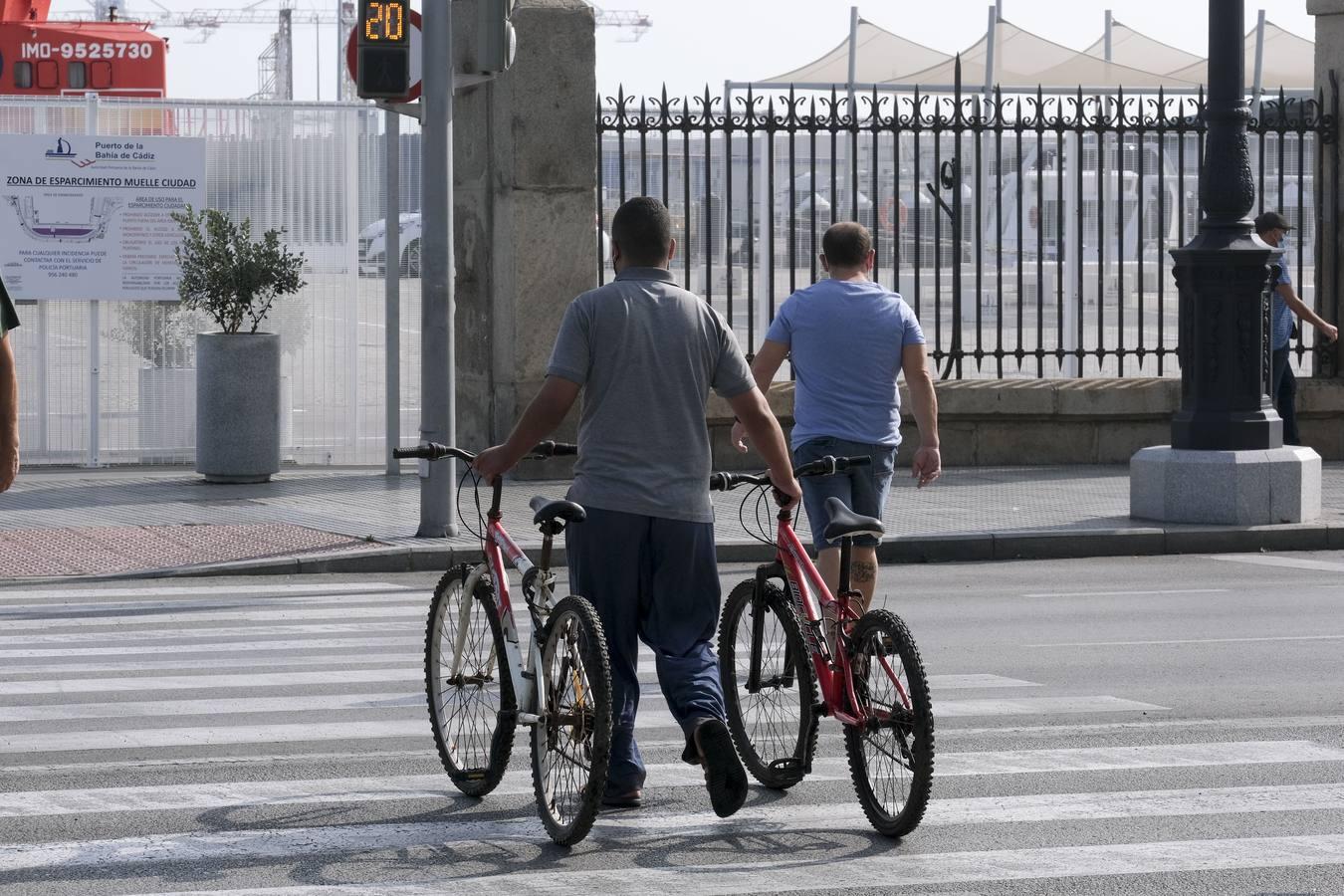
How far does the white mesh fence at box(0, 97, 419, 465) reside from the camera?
16.5 m

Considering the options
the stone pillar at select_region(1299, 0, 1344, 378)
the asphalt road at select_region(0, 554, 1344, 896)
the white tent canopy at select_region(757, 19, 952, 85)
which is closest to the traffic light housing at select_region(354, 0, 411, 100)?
the asphalt road at select_region(0, 554, 1344, 896)


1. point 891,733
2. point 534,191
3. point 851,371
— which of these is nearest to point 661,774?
point 891,733

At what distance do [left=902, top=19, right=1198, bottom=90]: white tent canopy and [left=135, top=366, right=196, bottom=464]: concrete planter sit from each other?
15.7m

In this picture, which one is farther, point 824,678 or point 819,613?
point 819,613

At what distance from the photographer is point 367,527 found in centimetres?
1336

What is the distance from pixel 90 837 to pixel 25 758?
1217mm

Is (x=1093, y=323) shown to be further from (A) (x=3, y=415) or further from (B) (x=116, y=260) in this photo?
(A) (x=3, y=415)

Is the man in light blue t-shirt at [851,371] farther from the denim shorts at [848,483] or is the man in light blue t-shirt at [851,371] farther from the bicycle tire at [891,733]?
the bicycle tire at [891,733]

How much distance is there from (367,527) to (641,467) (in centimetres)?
772

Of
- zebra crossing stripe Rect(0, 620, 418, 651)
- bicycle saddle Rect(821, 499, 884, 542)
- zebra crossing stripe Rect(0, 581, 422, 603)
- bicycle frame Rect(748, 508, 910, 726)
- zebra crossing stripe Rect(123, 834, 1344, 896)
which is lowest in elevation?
zebra crossing stripe Rect(123, 834, 1344, 896)

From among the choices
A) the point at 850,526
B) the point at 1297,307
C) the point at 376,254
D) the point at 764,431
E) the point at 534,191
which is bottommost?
the point at 850,526

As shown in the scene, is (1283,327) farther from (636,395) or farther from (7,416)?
(7,416)

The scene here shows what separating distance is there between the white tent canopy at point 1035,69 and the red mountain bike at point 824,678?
78.5 feet

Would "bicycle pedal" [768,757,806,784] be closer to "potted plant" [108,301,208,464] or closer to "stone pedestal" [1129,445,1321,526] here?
"stone pedestal" [1129,445,1321,526]
